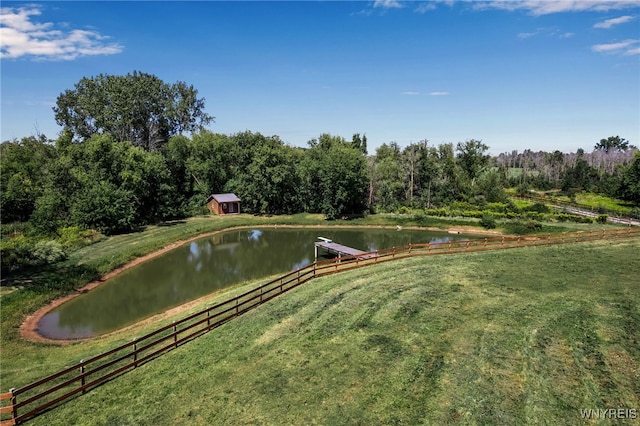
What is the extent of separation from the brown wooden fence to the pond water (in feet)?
21.7

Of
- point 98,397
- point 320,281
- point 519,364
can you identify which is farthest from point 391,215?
point 98,397

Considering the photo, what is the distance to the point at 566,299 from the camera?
58.6 ft

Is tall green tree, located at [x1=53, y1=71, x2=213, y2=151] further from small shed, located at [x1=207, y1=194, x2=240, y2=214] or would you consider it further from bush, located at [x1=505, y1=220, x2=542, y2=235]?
bush, located at [x1=505, y1=220, x2=542, y2=235]

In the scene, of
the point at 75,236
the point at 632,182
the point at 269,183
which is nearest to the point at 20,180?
the point at 75,236

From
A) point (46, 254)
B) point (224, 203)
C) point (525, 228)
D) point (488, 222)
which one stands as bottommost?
point (46, 254)

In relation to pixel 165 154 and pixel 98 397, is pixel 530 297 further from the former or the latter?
pixel 165 154

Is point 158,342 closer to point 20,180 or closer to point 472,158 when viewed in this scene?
point 20,180

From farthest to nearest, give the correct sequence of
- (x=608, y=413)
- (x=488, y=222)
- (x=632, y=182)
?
1. (x=632, y=182)
2. (x=488, y=222)
3. (x=608, y=413)

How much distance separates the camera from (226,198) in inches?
2361

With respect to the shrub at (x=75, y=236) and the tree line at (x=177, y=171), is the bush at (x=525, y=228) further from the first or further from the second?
the shrub at (x=75, y=236)

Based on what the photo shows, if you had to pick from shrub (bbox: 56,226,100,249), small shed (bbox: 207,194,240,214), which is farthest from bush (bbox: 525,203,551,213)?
shrub (bbox: 56,226,100,249)

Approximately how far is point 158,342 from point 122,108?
2355 inches

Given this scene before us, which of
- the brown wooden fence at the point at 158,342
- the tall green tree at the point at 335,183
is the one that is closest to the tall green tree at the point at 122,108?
the tall green tree at the point at 335,183

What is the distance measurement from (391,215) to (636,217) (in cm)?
3194
